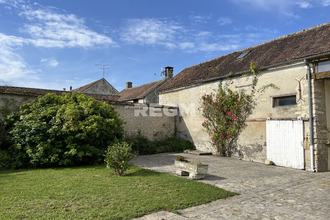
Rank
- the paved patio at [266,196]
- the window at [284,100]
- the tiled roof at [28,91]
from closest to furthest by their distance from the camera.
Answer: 1. the paved patio at [266,196]
2. the window at [284,100]
3. the tiled roof at [28,91]

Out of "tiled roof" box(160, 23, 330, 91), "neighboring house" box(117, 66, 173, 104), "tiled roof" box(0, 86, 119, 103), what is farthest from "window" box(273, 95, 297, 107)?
"neighboring house" box(117, 66, 173, 104)

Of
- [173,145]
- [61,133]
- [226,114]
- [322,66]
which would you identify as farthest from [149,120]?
[322,66]

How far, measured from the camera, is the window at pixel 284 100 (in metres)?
8.65

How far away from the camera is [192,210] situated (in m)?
4.18

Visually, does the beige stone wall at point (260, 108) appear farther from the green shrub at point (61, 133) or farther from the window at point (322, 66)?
the green shrub at point (61, 133)

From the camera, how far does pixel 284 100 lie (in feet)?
29.3

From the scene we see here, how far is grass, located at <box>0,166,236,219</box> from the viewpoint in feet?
12.7

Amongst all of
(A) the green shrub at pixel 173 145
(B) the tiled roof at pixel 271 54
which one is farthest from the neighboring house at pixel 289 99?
(A) the green shrub at pixel 173 145

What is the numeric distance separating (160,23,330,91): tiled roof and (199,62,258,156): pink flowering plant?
0.86m

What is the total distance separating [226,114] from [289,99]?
291 centimetres

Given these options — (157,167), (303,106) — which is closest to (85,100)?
(157,167)

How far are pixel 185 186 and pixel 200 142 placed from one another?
7397 millimetres

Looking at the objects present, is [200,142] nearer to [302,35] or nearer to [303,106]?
[303,106]

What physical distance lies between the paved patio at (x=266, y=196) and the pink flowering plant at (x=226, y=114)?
9.90 ft
